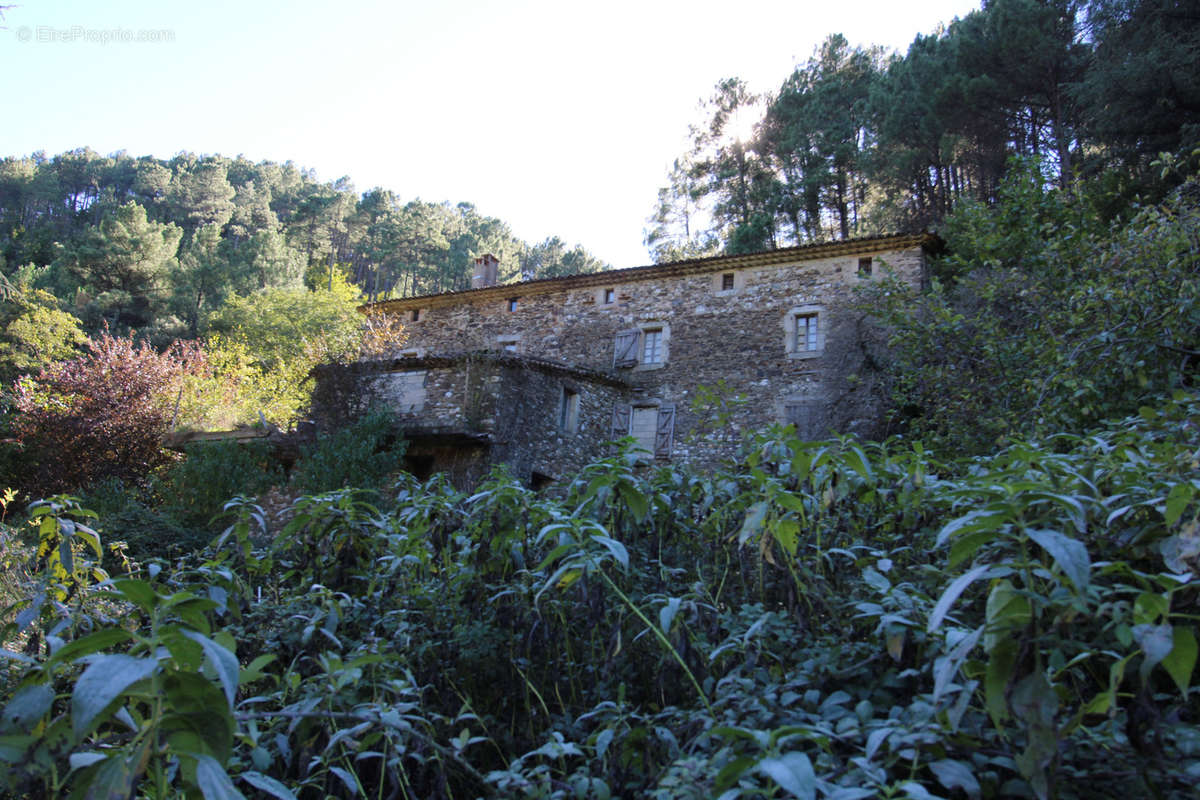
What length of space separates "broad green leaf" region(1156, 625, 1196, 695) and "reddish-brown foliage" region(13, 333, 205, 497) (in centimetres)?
1784

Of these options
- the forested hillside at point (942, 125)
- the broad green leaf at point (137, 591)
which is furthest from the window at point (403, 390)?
the broad green leaf at point (137, 591)

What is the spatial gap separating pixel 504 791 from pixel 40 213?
6462 cm

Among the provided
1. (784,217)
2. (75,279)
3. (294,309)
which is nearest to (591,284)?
(784,217)

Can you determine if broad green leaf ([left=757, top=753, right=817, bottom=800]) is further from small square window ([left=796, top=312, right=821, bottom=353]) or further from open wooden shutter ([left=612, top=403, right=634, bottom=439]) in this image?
small square window ([left=796, top=312, right=821, bottom=353])

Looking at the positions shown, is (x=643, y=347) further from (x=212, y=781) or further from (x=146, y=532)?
(x=212, y=781)

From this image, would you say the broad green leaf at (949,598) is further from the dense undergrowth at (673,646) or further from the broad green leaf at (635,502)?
the broad green leaf at (635,502)

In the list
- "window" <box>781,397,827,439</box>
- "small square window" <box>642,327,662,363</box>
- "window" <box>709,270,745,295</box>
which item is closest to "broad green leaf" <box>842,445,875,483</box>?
"window" <box>781,397,827,439</box>

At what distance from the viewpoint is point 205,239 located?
131 ft

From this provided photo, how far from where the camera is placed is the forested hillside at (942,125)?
13.7 meters

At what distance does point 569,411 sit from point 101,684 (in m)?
15.4

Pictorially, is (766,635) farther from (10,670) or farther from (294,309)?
(294,309)

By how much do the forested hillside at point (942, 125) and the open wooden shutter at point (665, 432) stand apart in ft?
25.7

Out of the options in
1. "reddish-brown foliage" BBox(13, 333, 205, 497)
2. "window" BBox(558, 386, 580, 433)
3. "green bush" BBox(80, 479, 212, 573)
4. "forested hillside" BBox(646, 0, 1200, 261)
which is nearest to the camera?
"green bush" BBox(80, 479, 212, 573)

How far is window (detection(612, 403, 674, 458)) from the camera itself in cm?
1747
